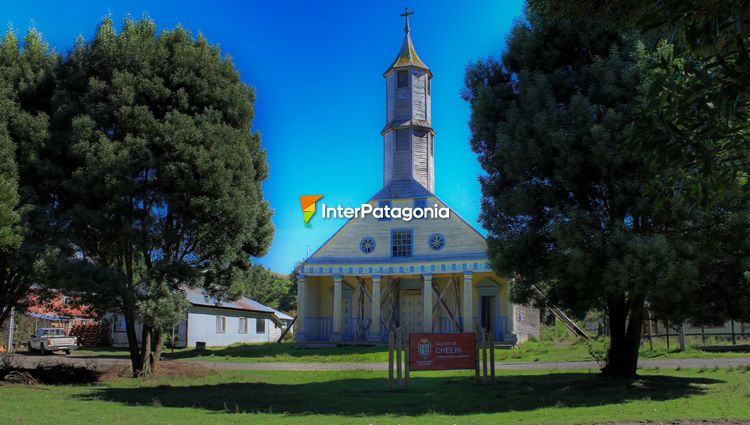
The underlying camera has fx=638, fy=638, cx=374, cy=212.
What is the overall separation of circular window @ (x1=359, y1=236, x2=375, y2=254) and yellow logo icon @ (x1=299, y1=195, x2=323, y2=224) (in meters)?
5.07

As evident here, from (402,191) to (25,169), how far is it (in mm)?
21049

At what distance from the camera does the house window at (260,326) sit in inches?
1836

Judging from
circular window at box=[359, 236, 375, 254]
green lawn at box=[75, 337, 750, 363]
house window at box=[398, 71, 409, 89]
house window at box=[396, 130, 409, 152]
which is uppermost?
house window at box=[398, 71, 409, 89]

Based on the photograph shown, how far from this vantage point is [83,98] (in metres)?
17.5

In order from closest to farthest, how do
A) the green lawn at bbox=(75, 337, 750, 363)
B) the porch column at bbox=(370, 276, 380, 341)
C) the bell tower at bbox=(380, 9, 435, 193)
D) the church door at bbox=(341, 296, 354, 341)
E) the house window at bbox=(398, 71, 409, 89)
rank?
the green lawn at bbox=(75, 337, 750, 363), the porch column at bbox=(370, 276, 380, 341), the church door at bbox=(341, 296, 354, 341), the bell tower at bbox=(380, 9, 435, 193), the house window at bbox=(398, 71, 409, 89)

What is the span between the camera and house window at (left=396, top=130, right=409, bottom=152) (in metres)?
36.8

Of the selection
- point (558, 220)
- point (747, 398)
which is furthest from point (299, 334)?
point (747, 398)

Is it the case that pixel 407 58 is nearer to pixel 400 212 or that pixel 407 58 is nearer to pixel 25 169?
pixel 400 212

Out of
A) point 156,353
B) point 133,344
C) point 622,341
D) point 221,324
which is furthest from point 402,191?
point 622,341

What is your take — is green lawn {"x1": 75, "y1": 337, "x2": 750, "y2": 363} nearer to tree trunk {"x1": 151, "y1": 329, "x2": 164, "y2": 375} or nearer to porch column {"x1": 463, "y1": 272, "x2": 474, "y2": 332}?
porch column {"x1": 463, "y1": 272, "x2": 474, "y2": 332}

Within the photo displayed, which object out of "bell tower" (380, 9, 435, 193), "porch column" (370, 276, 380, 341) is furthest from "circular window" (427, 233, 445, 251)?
"bell tower" (380, 9, 435, 193)

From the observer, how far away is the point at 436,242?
3325cm

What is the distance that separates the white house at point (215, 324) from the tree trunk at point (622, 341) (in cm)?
2287

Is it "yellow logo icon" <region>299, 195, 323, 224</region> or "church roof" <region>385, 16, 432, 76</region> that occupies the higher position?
"church roof" <region>385, 16, 432, 76</region>
